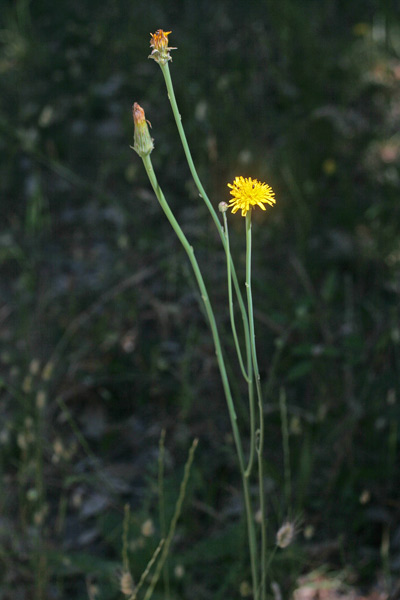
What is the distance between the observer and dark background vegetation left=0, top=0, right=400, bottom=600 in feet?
4.77

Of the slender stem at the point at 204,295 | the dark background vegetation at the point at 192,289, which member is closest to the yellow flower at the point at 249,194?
the slender stem at the point at 204,295

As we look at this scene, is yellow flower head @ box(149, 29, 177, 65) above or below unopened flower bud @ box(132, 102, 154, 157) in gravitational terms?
above

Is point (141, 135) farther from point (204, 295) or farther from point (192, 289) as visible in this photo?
point (192, 289)

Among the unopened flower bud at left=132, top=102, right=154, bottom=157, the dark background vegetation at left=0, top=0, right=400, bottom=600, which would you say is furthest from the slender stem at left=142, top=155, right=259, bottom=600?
the dark background vegetation at left=0, top=0, right=400, bottom=600

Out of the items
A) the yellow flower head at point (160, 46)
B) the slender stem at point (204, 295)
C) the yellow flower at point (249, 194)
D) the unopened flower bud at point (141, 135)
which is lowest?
the slender stem at point (204, 295)

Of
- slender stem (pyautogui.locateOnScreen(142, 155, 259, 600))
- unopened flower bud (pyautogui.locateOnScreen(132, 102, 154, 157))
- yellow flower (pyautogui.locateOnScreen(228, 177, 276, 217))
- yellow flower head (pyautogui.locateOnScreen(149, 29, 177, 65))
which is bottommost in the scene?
slender stem (pyautogui.locateOnScreen(142, 155, 259, 600))

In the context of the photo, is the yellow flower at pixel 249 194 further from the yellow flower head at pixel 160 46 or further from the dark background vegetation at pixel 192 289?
the dark background vegetation at pixel 192 289

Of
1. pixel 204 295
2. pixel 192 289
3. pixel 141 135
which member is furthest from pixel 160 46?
pixel 192 289

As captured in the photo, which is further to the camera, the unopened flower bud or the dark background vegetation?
the dark background vegetation

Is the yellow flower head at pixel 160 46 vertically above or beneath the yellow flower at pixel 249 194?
above

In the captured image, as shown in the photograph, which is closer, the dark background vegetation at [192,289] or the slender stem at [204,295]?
the slender stem at [204,295]

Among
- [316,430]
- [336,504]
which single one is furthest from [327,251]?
[336,504]

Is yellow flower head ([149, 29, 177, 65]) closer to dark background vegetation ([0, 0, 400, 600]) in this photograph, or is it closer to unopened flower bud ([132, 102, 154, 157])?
unopened flower bud ([132, 102, 154, 157])

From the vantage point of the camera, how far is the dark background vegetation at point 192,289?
1.45m
